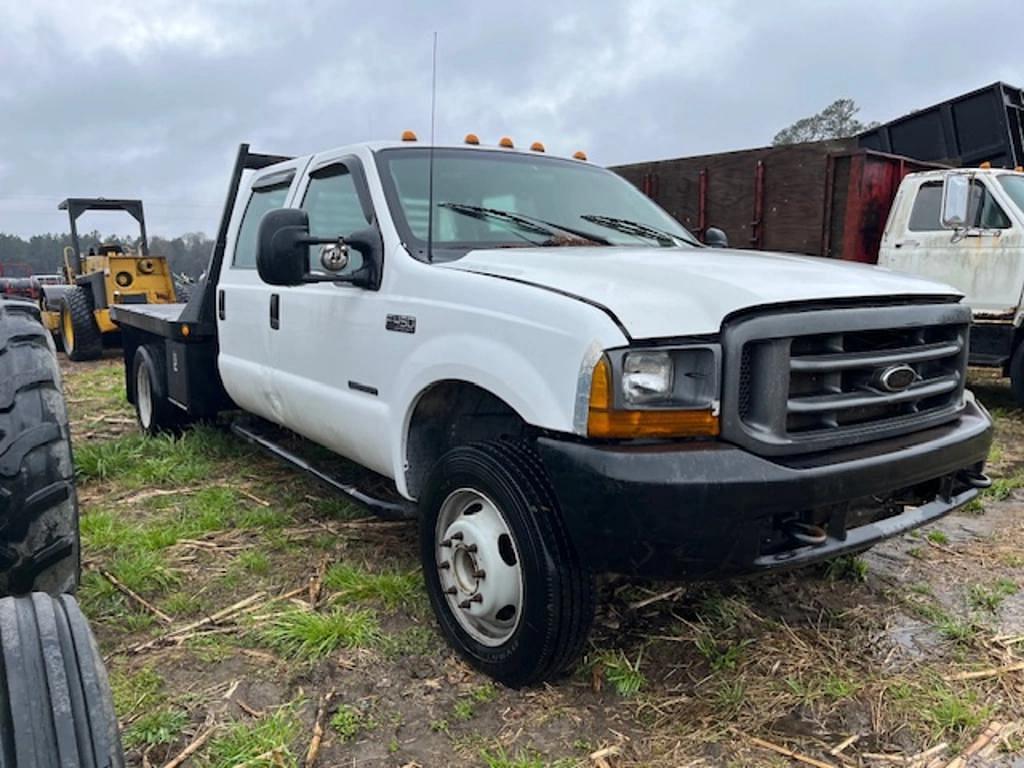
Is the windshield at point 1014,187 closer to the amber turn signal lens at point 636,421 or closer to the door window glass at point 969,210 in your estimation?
the door window glass at point 969,210

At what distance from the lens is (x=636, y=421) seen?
228 cm

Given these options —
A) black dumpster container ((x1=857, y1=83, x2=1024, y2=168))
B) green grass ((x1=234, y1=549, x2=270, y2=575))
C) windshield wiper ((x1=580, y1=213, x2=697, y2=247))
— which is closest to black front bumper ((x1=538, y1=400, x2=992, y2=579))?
windshield wiper ((x1=580, y1=213, x2=697, y2=247))

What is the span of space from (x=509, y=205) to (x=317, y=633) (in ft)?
6.40

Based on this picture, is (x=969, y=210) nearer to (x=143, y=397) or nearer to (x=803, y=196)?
(x=803, y=196)

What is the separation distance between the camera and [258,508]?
174 inches

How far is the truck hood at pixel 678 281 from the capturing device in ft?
7.55

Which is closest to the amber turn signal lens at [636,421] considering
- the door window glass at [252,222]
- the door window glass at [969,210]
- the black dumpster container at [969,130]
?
the door window glass at [252,222]

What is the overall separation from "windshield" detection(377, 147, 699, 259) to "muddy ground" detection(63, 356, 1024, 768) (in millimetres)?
1465

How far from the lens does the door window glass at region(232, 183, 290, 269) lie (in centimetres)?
455

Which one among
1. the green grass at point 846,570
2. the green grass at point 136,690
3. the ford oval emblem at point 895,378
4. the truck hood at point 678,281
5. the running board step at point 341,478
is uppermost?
the truck hood at point 678,281

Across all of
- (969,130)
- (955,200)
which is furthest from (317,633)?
(969,130)

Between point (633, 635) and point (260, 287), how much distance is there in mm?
2624

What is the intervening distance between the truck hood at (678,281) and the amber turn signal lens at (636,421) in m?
0.18

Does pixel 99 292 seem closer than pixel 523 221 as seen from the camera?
No
